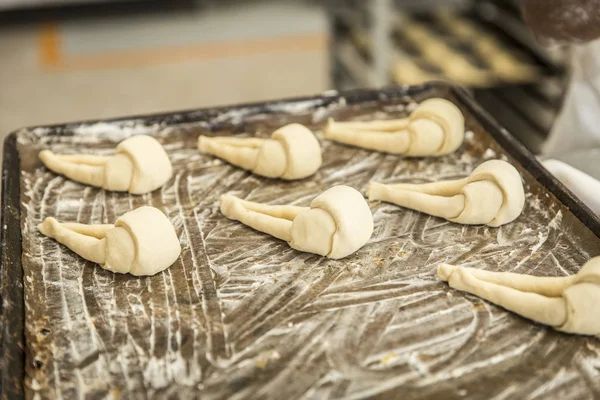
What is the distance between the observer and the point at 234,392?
3.19ft

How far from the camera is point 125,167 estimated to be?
1.43 m

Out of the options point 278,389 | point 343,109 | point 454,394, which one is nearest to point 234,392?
point 278,389

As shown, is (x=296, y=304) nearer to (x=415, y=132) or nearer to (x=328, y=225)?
(x=328, y=225)

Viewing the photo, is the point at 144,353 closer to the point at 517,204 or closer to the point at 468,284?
the point at 468,284

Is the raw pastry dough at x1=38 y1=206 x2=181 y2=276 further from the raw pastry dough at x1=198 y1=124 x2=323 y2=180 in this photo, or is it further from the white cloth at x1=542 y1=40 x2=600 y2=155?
the white cloth at x1=542 y1=40 x2=600 y2=155

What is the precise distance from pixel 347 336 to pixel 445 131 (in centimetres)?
63

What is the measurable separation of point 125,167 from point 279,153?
0.33 m

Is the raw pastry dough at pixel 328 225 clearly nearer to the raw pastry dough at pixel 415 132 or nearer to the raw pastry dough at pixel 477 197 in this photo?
the raw pastry dough at pixel 477 197

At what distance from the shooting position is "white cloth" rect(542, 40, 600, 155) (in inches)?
65.7

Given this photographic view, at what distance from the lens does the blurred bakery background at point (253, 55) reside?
116 inches

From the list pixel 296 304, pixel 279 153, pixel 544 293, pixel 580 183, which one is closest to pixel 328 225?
pixel 296 304

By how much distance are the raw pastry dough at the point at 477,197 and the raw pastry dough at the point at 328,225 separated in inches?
5.2

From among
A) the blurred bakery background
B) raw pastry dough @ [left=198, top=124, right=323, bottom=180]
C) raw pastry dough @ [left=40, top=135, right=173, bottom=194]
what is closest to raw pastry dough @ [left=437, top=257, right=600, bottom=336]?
raw pastry dough @ [left=198, top=124, right=323, bottom=180]

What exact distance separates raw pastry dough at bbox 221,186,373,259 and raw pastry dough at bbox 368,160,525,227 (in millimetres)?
133
